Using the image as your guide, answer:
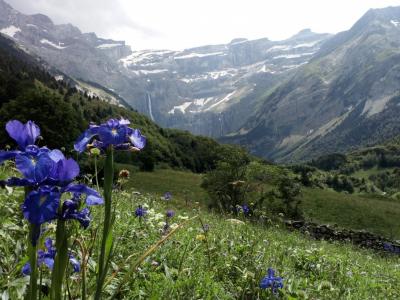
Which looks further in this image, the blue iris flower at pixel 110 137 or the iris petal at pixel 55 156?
the blue iris flower at pixel 110 137

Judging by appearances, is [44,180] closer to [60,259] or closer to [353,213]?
[60,259]

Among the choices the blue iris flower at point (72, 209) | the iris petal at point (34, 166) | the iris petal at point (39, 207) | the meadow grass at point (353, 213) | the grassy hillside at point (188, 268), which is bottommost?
the meadow grass at point (353, 213)

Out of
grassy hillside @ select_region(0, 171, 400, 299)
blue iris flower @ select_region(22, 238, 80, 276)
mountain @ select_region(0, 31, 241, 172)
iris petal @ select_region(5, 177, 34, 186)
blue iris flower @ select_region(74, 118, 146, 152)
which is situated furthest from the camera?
mountain @ select_region(0, 31, 241, 172)

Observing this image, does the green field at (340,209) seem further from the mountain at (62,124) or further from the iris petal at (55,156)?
the iris petal at (55,156)

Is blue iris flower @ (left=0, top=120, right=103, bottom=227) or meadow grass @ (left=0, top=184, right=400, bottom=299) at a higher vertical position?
blue iris flower @ (left=0, top=120, right=103, bottom=227)

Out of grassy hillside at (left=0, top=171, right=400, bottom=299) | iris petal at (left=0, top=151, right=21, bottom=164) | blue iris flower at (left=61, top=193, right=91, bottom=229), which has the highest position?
iris petal at (left=0, top=151, right=21, bottom=164)

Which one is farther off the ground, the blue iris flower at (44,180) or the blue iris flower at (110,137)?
the blue iris flower at (110,137)

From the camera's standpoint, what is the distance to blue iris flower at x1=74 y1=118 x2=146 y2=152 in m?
2.50

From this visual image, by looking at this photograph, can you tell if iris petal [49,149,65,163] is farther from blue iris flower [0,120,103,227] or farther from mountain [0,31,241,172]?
mountain [0,31,241,172]

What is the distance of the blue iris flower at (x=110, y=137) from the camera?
2.50 meters

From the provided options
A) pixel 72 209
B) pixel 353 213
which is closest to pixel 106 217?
pixel 72 209

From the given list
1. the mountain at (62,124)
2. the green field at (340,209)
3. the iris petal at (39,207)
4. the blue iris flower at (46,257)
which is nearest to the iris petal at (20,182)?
the iris petal at (39,207)

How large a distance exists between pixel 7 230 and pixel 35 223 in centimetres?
396

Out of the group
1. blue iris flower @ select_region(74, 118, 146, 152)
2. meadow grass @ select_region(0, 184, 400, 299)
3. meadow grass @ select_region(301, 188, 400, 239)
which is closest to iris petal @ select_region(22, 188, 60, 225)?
blue iris flower @ select_region(74, 118, 146, 152)
